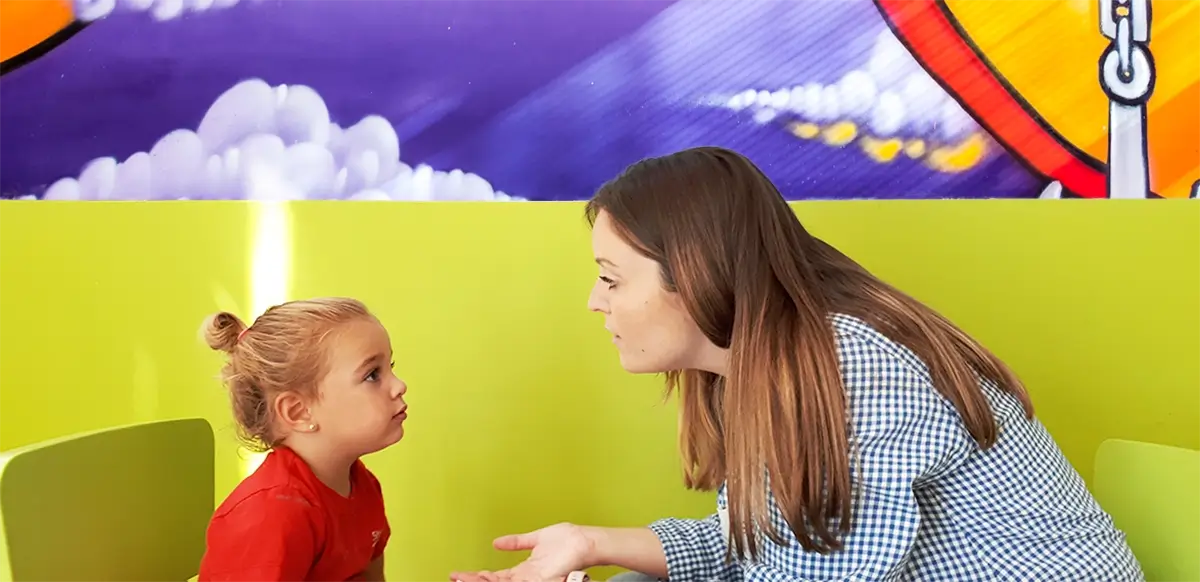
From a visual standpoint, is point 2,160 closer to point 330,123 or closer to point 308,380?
point 330,123

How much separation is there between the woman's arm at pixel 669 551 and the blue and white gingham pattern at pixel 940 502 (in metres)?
0.16

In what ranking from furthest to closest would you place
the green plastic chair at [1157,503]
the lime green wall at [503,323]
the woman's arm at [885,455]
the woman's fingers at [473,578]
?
1. the lime green wall at [503,323]
2. the woman's fingers at [473,578]
3. the green plastic chair at [1157,503]
4. the woman's arm at [885,455]

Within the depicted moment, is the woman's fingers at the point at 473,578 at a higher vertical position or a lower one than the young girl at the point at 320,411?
lower

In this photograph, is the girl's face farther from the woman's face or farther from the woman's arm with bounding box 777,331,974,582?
the woman's arm with bounding box 777,331,974,582

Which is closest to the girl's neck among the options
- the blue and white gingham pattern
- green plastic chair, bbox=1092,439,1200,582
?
the blue and white gingham pattern

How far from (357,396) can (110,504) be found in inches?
10.7

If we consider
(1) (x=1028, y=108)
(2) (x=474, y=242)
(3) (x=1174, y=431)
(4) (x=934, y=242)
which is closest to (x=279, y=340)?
(2) (x=474, y=242)

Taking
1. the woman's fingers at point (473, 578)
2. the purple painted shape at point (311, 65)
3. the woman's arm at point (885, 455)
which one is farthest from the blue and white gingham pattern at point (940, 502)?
the purple painted shape at point (311, 65)

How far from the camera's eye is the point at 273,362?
3.62 ft

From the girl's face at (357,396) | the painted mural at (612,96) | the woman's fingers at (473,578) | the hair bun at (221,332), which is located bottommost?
the woman's fingers at (473,578)

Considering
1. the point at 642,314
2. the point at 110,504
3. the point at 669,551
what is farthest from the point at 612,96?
the point at 110,504

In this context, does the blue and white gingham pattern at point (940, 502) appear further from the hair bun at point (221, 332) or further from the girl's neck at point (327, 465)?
the hair bun at point (221, 332)

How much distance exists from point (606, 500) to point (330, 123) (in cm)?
68

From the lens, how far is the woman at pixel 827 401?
0.80m
